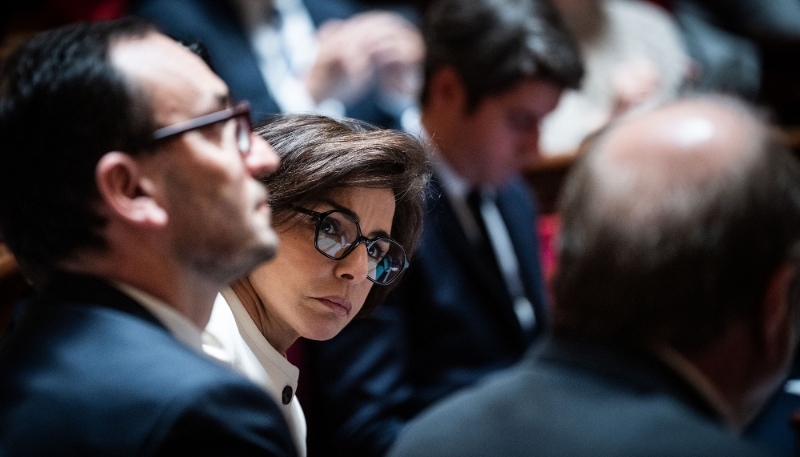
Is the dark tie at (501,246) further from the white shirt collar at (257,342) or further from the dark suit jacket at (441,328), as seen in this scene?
the white shirt collar at (257,342)

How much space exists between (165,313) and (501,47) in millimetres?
1115

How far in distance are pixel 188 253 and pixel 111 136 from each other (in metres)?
0.09

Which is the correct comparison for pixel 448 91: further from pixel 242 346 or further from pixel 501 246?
pixel 242 346

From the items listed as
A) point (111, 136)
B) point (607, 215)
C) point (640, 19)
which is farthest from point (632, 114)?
point (640, 19)

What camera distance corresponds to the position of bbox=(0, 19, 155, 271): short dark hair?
0.63m

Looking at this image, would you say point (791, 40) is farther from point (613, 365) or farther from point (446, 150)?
point (613, 365)

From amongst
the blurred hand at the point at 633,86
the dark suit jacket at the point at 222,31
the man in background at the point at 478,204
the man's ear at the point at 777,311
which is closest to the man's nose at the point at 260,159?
the man's ear at the point at 777,311

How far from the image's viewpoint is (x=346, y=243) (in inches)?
28.6

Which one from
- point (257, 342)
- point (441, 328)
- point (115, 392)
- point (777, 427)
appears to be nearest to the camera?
point (115, 392)

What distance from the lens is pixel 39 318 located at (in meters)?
0.68

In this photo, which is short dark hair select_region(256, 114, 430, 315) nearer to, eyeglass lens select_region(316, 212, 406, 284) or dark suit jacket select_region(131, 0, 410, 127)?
eyeglass lens select_region(316, 212, 406, 284)

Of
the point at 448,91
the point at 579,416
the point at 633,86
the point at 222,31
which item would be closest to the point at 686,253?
the point at 579,416

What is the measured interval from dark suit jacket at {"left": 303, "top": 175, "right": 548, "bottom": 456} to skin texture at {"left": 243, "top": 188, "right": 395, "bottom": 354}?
35 cm

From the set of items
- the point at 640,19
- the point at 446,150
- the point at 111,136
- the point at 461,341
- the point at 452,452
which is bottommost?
the point at 640,19
